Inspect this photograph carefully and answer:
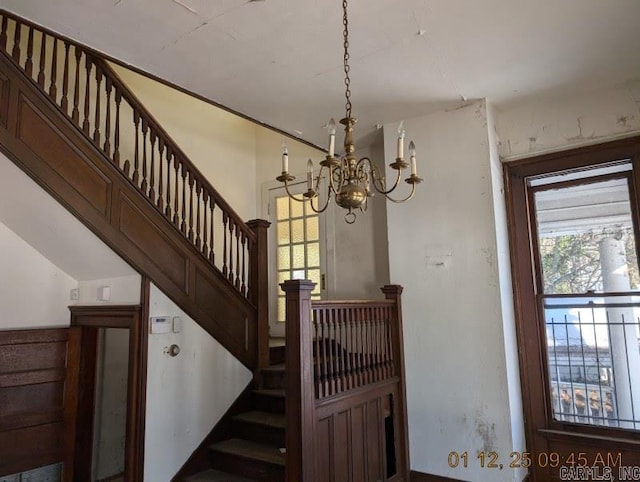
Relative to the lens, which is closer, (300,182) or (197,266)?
(197,266)

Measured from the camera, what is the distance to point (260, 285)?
4.08 metres

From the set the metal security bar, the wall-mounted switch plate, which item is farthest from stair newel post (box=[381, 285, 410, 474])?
the wall-mounted switch plate

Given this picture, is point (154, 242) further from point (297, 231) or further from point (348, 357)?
point (297, 231)

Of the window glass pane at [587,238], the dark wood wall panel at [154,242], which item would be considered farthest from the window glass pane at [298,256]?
the window glass pane at [587,238]

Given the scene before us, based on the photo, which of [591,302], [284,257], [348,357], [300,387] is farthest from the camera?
[284,257]

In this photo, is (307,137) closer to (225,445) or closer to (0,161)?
(0,161)

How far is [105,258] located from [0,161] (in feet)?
3.03

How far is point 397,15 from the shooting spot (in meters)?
2.47

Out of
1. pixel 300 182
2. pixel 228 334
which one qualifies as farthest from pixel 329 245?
pixel 228 334

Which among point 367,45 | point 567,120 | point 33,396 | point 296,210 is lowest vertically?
point 33,396

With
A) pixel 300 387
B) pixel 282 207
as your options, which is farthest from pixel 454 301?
pixel 282 207

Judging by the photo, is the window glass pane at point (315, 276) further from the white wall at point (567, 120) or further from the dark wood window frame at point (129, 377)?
the white wall at point (567, 120)

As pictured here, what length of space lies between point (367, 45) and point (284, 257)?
9.63 ft

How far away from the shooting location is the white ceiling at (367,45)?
242 centimetres
